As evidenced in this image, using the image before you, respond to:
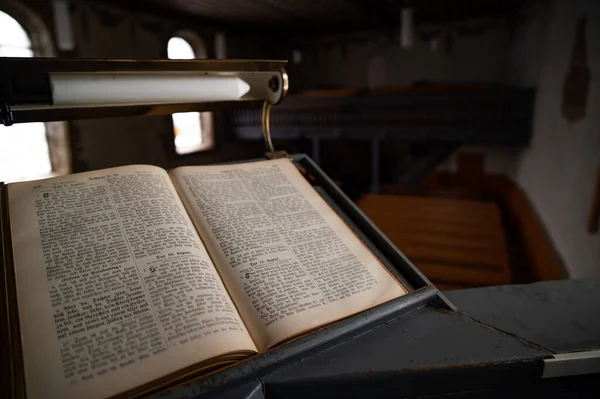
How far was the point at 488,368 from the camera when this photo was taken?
26.4 inches

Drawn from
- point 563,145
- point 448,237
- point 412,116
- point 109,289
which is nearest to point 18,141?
point 448,237

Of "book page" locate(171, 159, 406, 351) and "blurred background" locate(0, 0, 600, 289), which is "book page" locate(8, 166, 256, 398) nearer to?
"book page" locate(171, 159, 406, 351)

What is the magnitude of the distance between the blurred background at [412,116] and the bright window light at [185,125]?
0.03 meters

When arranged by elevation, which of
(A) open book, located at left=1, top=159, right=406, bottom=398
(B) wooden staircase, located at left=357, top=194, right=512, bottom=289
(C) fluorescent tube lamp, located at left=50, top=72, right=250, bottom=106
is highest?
(C) fluorescent tube lamp, located at left=50, top=72, right=250, bottom=106

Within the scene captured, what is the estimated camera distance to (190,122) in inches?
281

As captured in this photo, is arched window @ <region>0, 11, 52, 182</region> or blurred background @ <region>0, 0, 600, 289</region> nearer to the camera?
blurred background @ <region>0, 0, 600, 289</region>

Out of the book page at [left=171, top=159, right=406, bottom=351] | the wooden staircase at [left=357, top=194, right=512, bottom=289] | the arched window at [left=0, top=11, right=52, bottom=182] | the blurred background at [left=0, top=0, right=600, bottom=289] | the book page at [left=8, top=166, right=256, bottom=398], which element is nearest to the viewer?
the book page at [left=8, top=166, right=256, bottom=398]

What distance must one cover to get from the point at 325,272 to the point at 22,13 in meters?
5.46

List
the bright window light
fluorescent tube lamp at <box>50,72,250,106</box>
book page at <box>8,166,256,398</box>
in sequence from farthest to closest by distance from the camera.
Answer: the bright window light, fluorescent tube lamp at <box>50,72,250,106</box>, book page at <box>8,166,256,398</box>

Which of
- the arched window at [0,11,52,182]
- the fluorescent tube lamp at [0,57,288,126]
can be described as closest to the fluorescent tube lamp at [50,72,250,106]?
the fluorescent tube lamp at [0,57,288,126]

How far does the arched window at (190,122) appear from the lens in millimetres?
6766

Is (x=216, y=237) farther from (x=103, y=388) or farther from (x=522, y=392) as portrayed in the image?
(x=522, y=392)

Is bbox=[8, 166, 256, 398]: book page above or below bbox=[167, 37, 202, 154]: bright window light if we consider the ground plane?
below

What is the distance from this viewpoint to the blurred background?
3.06 m
